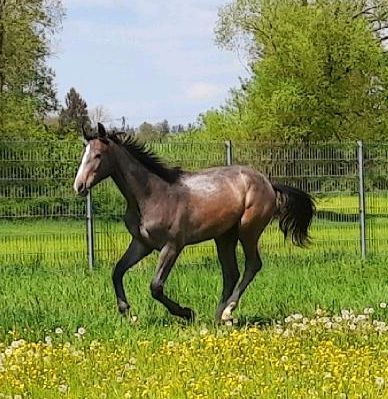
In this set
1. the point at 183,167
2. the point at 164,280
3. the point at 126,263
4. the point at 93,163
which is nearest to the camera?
the point at 164,280

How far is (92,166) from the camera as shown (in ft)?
34.6

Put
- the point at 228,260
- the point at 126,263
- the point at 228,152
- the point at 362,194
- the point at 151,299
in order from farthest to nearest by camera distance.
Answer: the point at 362,194 < the point at 228,152 < the point at 151,299 < the point at 228,260 < the point at 126,263

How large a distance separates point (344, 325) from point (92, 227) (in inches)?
339

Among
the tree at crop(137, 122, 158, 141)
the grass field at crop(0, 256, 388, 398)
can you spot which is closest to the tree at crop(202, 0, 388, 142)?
the tree at crop(137, 122, 158, 141)

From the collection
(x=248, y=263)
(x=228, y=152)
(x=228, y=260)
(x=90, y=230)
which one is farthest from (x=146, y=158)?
(x=228, y=152)

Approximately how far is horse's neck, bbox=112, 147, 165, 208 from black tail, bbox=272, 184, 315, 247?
1.65m

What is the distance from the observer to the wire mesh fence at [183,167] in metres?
17.1

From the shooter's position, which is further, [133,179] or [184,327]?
[133,179]

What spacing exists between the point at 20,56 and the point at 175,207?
1022 inches

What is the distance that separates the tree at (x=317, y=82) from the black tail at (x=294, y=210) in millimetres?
18873

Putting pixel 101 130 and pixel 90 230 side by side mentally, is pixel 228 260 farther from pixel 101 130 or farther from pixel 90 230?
pixel 90 230

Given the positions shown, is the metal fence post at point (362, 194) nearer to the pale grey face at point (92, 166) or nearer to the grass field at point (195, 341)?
the grass field at point (195, 341)

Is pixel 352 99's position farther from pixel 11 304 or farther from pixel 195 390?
pixel 195 390

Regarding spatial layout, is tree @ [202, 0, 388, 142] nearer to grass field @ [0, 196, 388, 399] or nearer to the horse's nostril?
grass field @ [0, 196, 388, 399]
